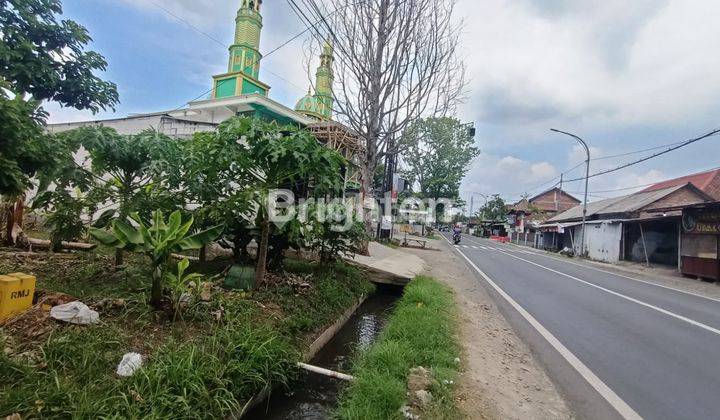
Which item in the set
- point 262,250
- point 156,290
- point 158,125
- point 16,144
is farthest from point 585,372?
point 158,125

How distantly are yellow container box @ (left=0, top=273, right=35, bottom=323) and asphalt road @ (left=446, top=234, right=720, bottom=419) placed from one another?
17.2ft

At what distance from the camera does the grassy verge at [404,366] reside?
3.07 metres

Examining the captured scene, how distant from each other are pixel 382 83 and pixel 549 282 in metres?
8.33

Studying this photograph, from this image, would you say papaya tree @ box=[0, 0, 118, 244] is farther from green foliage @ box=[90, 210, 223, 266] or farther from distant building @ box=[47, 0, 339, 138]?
distant building @ box=[47, 0, 339, 138]

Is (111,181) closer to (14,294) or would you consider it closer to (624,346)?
(14,294)

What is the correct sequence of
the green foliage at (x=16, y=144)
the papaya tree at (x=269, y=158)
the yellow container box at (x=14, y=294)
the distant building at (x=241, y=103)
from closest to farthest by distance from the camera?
the green foliage at (x=16, y=144), the yellow container box at (x=14, y=294), the papaya tree at (x=269, y=158), the distant building at (x=241, y=103)

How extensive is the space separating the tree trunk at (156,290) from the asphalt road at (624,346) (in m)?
4.29

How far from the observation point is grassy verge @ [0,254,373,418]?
2.53m

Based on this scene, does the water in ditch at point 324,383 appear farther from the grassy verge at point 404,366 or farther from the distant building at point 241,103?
the distant building at point 241,103

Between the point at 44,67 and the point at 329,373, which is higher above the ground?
the point at 44,67

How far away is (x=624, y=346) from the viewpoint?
17.0 feet

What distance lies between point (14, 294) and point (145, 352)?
4.51ft

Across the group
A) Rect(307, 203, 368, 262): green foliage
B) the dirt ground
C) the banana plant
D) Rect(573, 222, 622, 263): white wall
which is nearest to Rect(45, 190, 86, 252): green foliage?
the banana plant

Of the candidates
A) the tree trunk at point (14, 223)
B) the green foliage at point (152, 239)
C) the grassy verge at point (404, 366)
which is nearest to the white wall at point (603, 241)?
the grassy verge at point (404, 366)
